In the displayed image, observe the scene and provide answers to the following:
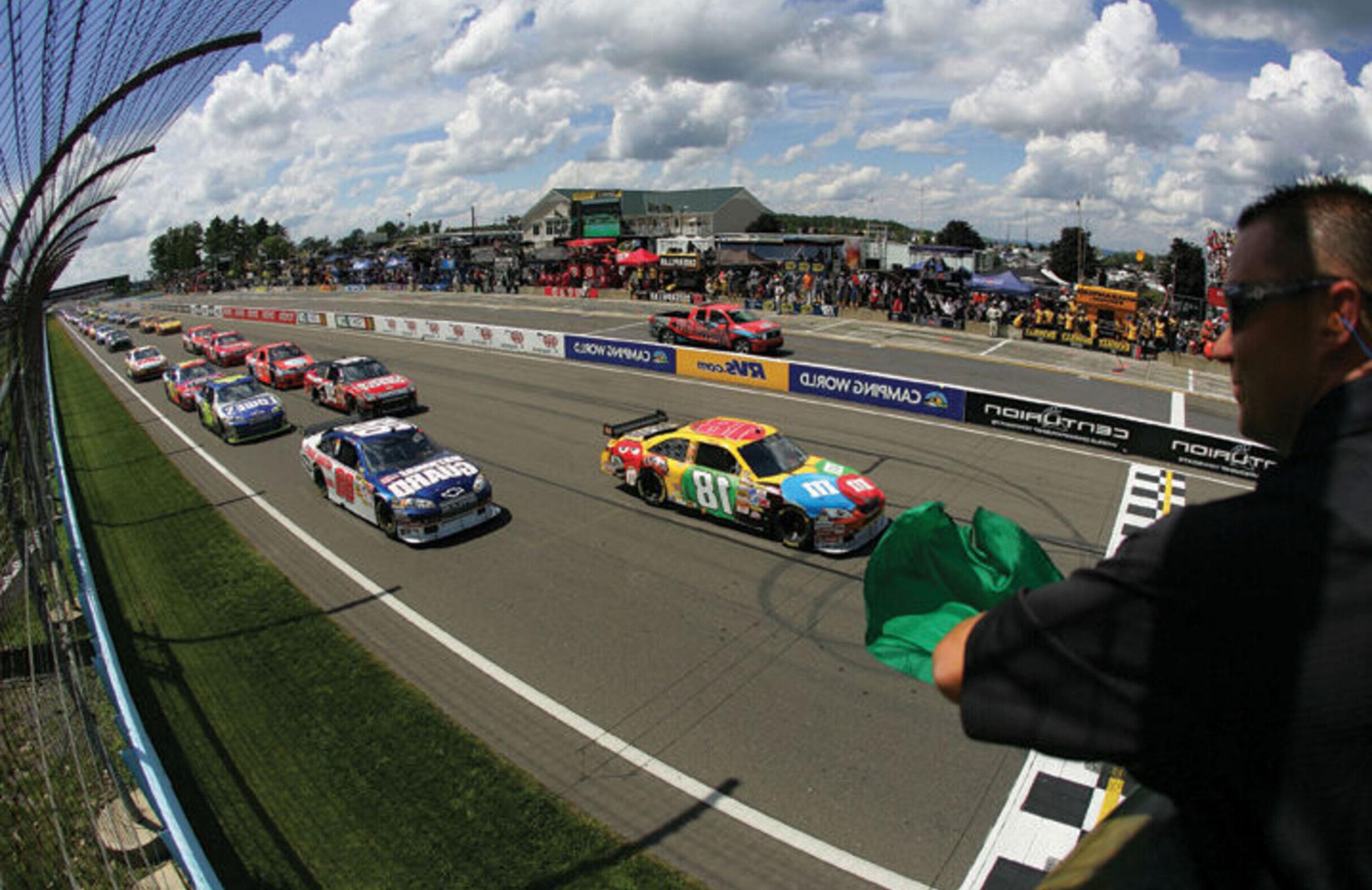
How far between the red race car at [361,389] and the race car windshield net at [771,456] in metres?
13.1

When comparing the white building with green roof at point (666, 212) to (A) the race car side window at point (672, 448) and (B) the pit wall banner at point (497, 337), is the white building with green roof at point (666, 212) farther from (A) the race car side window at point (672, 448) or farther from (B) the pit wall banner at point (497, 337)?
(A) the race car side window at point (672, 448)

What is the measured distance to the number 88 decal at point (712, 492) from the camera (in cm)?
1252

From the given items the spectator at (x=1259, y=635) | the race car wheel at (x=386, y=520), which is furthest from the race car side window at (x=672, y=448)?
the spectator at (x=1259, y=635)

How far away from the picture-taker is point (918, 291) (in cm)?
3859

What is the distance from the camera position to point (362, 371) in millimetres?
22891

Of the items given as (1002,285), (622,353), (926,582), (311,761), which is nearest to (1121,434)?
(311,761)

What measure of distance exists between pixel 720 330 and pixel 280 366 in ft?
51.1

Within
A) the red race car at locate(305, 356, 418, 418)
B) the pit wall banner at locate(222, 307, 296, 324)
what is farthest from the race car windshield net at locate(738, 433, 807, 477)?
the pit wall banner at locate(222, 307, 296, 324)

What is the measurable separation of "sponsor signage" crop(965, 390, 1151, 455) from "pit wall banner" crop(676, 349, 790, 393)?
6238 mm

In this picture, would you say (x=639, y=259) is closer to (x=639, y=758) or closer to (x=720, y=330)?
(x=720, y=330)

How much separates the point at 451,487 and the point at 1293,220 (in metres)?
12.6

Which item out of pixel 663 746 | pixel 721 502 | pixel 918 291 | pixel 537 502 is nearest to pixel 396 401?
pixel 537 502

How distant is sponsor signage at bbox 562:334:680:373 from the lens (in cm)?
2752

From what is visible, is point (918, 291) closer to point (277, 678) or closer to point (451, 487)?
point (451, 487)
